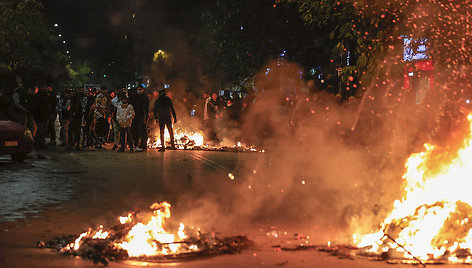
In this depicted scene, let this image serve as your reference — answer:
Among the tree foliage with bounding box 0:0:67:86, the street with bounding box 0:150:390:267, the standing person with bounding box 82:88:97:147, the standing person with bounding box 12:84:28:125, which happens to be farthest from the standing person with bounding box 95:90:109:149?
the tree foliage with bounding box 0:0:67:86

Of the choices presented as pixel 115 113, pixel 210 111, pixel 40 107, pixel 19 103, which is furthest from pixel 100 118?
pixel 210 111

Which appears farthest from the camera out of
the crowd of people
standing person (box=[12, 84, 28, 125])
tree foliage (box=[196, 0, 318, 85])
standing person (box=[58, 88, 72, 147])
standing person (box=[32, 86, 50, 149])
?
tree foliage (box=[196, 0, 318, 85])

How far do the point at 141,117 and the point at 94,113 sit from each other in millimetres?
2077

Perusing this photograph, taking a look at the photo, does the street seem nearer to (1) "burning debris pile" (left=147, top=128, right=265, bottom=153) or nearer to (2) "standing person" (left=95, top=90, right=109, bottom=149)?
(2) "standing person" (left=95, top=90, right=109, bottom=149)

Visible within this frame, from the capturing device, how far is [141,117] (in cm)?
2344

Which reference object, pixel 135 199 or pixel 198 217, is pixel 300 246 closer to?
pixel 198 217

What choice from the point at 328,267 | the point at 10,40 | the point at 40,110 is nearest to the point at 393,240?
the point at 328,267

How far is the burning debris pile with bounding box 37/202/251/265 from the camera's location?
21.9 ft

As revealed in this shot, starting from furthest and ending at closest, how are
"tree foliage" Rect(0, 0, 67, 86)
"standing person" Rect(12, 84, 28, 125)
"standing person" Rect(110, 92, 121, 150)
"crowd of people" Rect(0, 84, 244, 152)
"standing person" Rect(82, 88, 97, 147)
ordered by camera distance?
"tree foliage" Rect(0, 0, 67, 86)
"standing person" Rect(82, 88, 97, 147)
"standing person" Rect(110, 92, 121, 150)
"crowd of people" Rect(0, 84, 244, 152)
"standing person" Rect(12, 84, 28, 125)

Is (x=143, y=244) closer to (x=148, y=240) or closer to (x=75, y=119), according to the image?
(x=148, y=240)

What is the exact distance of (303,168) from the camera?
17406 millimetres

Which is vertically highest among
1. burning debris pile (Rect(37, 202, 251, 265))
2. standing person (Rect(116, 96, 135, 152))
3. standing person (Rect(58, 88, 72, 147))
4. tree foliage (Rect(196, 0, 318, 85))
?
tree foliage (Rect(196, 0, 318, 85))

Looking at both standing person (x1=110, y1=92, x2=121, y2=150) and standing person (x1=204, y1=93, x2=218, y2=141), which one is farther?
standing person (x1=204, y1=93, x2=218, y2=141)

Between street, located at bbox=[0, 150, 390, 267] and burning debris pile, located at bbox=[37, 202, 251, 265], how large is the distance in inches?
6.9
